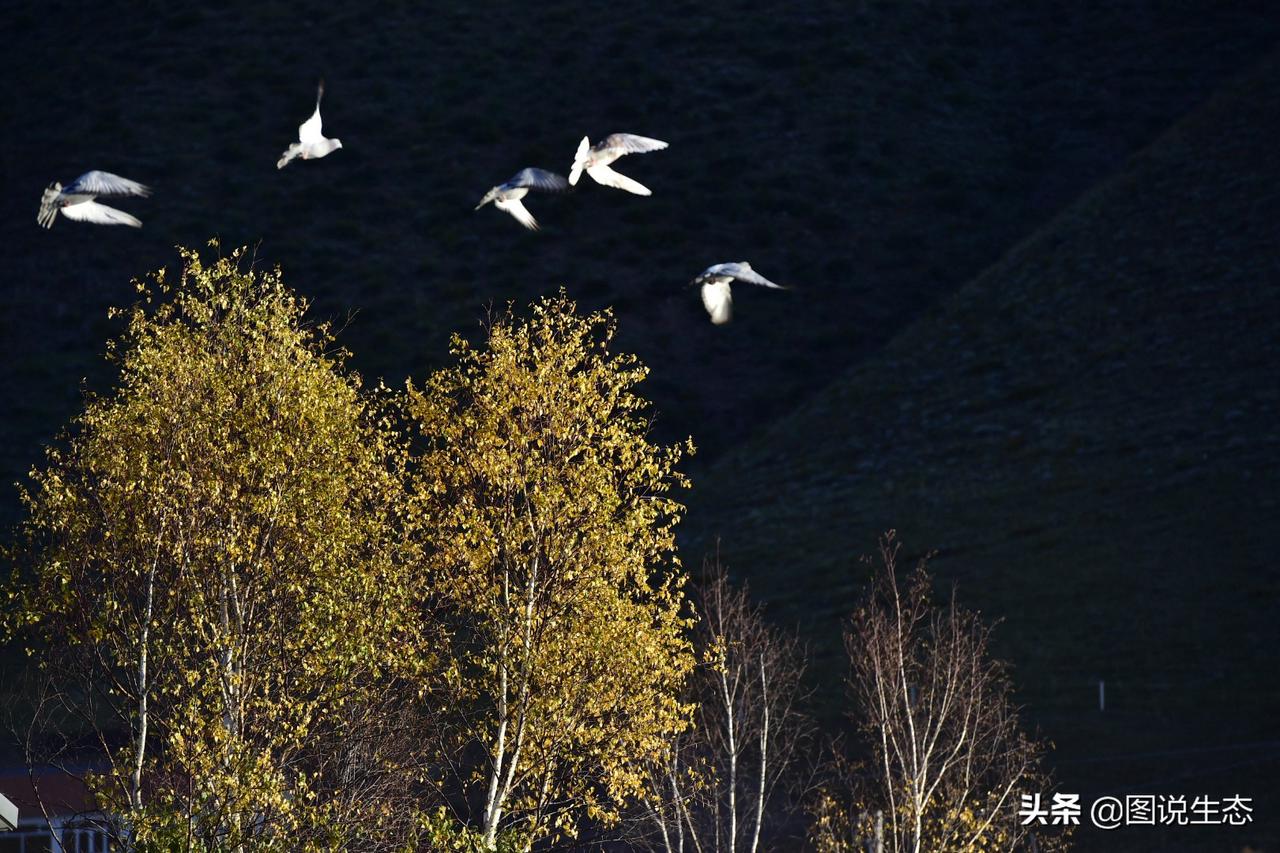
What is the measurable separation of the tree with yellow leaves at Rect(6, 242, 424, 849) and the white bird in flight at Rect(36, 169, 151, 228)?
1730 millimetres

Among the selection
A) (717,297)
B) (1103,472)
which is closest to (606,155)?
(717,297)

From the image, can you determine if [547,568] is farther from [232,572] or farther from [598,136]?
[598,136]

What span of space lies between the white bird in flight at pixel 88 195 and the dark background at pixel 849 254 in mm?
26909

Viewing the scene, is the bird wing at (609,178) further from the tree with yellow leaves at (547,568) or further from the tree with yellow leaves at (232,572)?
the tree with yellow leaves at (232,572)

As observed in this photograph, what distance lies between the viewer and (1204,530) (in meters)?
64.0

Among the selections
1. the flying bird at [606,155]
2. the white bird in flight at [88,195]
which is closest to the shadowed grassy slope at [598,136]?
the flying bird at [606,155]

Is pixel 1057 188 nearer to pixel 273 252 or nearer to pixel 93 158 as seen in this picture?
pixel 273 252

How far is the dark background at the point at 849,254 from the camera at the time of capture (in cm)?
6188

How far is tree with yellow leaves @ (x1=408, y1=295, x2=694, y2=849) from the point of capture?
95.2 ft

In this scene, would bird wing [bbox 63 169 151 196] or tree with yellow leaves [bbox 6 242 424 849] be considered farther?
bird wing [bbox 63 169 151 196]

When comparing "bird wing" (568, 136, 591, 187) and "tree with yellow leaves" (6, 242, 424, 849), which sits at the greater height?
"bird wing" (568, 136, 591, 187)

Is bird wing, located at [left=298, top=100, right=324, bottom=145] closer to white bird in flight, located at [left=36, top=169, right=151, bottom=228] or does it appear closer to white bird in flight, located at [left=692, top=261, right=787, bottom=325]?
white bird in flight, located at [left=36, top=169, right=151, bottom=228]

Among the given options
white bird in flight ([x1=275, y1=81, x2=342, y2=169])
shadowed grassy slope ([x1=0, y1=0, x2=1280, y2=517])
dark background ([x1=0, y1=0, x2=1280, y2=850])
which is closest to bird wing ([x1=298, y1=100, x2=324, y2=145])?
white bird in flight ([x1=275, y1=81, x2=342, y2=169])

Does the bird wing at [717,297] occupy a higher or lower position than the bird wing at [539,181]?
lower
